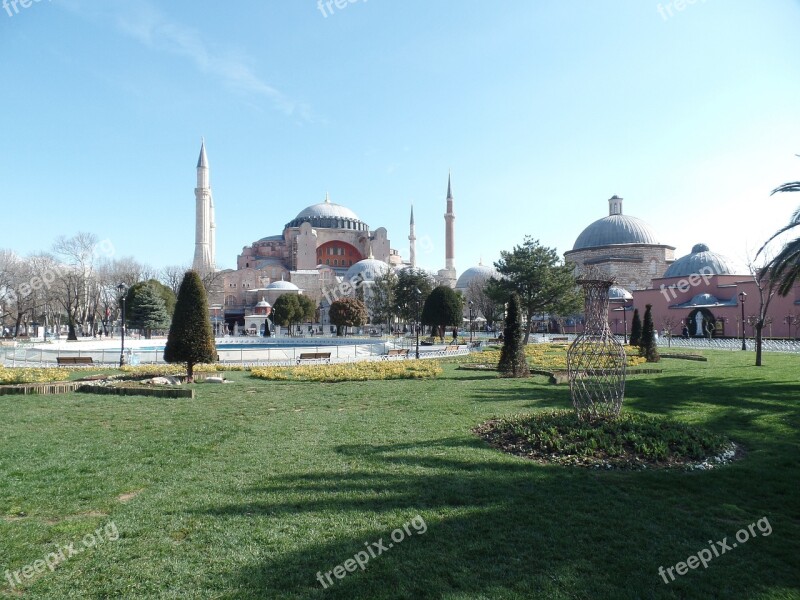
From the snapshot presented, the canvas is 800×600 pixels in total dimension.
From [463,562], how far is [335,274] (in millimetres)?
62225

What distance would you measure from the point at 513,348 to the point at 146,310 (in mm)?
31655

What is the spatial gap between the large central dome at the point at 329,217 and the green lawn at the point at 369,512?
6660cm

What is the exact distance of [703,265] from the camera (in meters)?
41.5

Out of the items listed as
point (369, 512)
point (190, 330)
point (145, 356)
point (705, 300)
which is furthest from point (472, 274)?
point (369, 512)

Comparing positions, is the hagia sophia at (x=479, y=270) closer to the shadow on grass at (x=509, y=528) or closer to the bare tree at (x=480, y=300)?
the bare tree at (x=480, y=300)

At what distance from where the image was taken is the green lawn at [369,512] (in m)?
3.05

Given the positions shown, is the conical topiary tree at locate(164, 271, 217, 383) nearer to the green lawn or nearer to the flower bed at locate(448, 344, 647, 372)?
the green lawn

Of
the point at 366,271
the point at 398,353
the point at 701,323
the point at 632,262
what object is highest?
the point at 632,262

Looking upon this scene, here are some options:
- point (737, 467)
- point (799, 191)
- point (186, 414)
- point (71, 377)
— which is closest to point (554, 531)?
point (737, 467)

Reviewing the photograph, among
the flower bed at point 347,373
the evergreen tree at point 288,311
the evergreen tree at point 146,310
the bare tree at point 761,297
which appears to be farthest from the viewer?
the evergreen tree at point 288,311

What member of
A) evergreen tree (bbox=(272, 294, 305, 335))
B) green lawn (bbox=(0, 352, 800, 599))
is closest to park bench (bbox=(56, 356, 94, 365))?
green lawn (bbox=(0, 352, 800, 599))

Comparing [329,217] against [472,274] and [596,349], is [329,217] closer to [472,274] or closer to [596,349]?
[472,274]

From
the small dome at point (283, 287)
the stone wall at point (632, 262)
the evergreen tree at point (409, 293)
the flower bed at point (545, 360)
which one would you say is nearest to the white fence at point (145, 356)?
the flower bed at point (545, 360)

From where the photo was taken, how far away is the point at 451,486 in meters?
4.59
